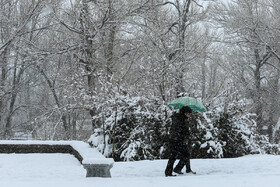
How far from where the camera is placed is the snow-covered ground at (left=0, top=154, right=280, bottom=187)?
6.66 m

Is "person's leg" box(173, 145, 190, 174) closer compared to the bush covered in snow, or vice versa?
"person's leg" box(173, 145, 190, 174)

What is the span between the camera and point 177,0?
21.7m

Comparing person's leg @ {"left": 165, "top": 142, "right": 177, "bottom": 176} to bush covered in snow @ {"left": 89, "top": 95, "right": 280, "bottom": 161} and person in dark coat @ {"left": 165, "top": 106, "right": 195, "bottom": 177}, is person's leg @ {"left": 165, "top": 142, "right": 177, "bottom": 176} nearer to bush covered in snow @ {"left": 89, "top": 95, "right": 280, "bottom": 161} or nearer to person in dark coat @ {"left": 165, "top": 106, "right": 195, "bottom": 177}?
person in dark coat @ {"left": 165, "top": 106, "right": 195, "bottom": 177}

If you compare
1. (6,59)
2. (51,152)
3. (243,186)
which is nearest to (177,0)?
(6,59)

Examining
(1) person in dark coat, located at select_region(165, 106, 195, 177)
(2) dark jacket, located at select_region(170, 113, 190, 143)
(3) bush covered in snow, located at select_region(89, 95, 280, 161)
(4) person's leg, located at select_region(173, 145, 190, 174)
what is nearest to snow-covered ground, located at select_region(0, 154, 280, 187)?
(4) person's leg, located at select_region(173, 145, 190, 174)

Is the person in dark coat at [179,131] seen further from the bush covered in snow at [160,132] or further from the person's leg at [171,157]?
the bush covered in snow at [160,132]

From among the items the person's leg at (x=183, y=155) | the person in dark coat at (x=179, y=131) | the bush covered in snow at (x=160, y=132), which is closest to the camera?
the person in dark coat at (x=179, y=131)

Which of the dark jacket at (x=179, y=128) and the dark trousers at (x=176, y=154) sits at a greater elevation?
the dark jacket at (x=179, y=128)

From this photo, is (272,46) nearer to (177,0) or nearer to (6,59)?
(177,0)

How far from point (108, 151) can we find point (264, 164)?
15.3 feet

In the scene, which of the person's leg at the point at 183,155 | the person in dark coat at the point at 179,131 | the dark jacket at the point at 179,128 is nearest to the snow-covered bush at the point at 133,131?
the person's leg at the point at 183,155

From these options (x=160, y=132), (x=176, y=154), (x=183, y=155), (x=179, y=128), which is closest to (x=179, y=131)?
(x=179, y=128)

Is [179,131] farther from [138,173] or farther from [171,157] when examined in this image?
[138,173]

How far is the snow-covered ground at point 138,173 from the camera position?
21.9ft
